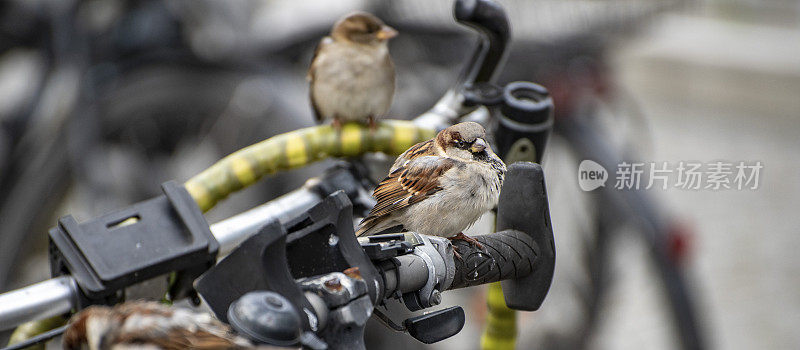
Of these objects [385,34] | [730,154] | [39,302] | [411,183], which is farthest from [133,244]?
[730,154]

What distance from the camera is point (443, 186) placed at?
117 cm

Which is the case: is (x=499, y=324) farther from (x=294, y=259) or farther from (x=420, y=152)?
(x=294, y=259)

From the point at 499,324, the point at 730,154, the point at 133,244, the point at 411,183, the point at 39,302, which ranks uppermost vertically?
the point at 411,183

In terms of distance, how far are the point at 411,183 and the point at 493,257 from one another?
→ 155 millimetres

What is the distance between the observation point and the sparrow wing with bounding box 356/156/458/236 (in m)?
1.16

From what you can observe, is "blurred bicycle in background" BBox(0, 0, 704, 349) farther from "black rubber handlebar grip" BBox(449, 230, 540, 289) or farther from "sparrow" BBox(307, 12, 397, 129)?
"black rubber handlebar grip" BBox(449, 230, 540, 289)

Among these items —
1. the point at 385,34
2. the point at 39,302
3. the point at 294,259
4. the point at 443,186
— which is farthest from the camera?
the point at 385,34

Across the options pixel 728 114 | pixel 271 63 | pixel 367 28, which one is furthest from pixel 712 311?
pixel 367 28

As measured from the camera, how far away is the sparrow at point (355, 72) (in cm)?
199

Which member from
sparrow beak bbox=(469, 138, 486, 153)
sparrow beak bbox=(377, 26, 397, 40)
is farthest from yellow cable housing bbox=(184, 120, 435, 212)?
sparrow beak bbox=(469, 138, 486, 153)

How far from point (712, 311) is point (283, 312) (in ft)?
17.8

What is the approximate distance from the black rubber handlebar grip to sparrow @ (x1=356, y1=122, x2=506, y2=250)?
0.8 inches

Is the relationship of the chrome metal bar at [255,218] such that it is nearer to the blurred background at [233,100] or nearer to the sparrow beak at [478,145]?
the sparrow beak at [478,145]

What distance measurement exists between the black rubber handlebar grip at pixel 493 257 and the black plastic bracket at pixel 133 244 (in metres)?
0.38
